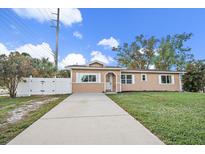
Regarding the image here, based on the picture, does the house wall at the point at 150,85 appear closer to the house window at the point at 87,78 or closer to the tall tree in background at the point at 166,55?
the house window at the point at 87,78

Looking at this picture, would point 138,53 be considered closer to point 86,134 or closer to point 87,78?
point 87,78

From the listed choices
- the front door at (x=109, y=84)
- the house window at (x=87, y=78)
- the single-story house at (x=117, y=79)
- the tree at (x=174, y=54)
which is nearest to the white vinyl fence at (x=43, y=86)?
the single-story house at (x=117, y=79)

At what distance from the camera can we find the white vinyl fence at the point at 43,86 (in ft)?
46.6

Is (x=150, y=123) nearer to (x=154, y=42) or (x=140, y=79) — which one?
(x=140, y=79)

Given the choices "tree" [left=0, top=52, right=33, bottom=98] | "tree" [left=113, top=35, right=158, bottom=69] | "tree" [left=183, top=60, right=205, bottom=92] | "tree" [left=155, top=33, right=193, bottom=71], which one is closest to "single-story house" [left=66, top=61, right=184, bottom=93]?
"tree" [left=183, top=60, right=205, bottom=92]

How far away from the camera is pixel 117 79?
1775 centimetres

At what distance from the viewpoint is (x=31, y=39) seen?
24.4 metres

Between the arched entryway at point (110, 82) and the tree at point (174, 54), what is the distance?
17300 mm

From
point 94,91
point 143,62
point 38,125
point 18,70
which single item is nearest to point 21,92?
point 18,70

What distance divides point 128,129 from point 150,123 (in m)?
0.93

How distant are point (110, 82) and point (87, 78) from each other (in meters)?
2.90

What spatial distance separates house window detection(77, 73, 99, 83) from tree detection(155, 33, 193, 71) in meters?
19.4

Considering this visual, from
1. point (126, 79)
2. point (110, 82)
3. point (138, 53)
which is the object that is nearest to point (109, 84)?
point (110, 82)
